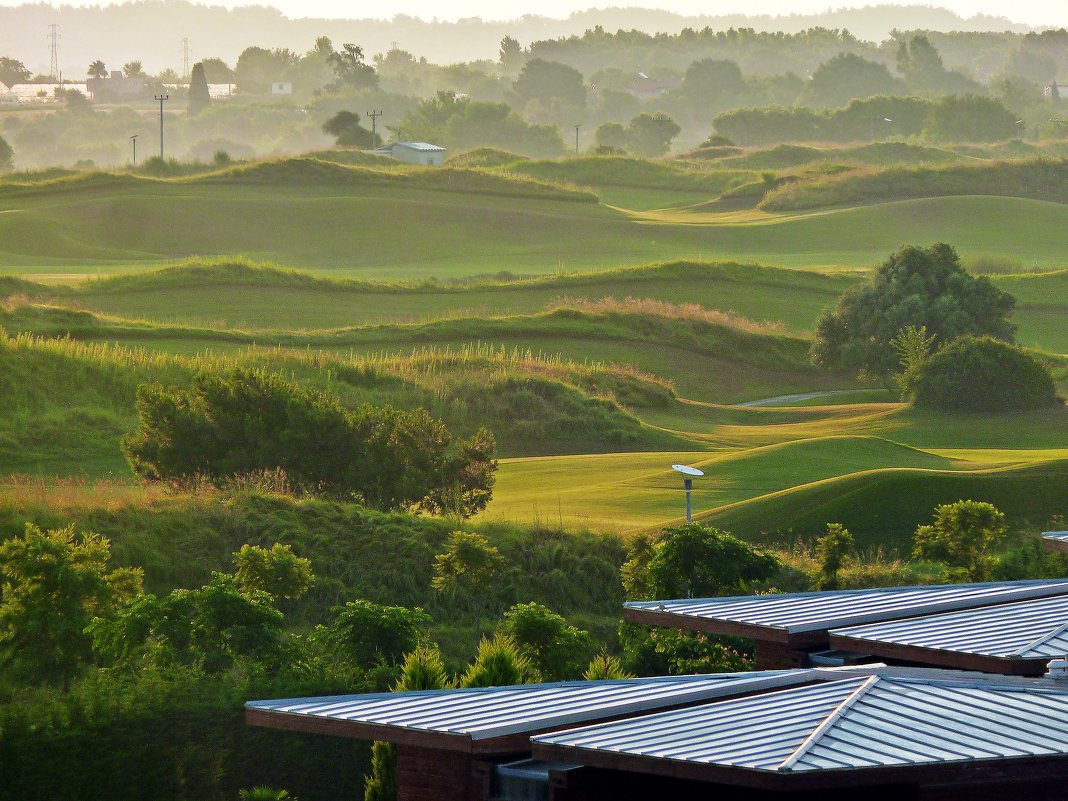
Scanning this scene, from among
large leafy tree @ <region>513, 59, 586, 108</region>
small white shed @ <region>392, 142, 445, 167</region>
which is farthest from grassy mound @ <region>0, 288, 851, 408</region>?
large leafy tree @ <region>513, 59, 586, 108</region>

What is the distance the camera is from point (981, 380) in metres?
35.3

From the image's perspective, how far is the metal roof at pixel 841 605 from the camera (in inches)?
420

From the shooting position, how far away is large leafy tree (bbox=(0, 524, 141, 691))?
15.6 meters

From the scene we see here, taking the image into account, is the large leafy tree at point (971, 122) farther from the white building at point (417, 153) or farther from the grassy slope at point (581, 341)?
the grassy slope at point (581, 341)

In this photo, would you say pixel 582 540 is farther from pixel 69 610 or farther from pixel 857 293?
pixel 857 293

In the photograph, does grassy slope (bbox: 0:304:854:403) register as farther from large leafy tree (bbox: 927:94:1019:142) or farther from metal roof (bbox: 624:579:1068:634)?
large leafy tree (bbox: 927:94:1019:142)

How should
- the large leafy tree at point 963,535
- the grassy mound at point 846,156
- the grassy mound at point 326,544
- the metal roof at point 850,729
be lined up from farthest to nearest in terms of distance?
1. the grassy mound at point 846,156
2. the large leafy tree at point 963,535
3. the grassy mound at point 326,544
4. the metal roof at point 850,729

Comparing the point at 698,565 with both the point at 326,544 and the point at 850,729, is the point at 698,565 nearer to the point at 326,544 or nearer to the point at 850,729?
the point at 326,544

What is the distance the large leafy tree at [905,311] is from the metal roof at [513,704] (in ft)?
108

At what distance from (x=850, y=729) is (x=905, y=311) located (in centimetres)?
3532

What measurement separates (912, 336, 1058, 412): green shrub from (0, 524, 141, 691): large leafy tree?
23332 millimetres

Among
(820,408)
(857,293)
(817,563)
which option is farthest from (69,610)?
(857,293)

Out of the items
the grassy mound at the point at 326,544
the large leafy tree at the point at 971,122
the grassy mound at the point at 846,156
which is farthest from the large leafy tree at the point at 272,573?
the large leafy tree at the point at 971,122

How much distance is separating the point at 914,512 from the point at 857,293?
2054cm
